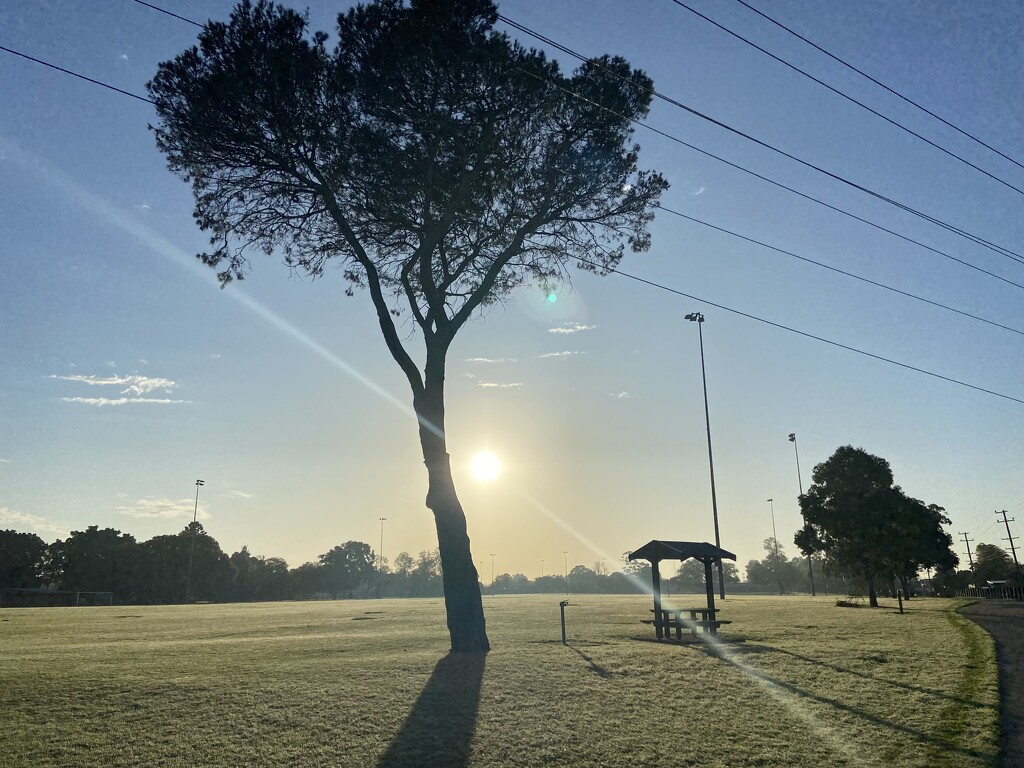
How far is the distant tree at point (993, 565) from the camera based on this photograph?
314 feet

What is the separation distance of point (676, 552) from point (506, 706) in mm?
13416

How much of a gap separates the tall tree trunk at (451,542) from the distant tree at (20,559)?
11287 centimetres

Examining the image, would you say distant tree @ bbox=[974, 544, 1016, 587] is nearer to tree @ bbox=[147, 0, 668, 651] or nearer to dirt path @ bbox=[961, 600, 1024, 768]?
dirt path @ bbox=[961, 600, 1024, 768]

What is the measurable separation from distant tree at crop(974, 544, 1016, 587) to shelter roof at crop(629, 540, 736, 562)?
88.5m

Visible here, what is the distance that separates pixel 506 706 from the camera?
1058 centimetres

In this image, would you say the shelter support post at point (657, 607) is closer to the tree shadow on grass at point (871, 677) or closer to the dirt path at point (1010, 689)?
the tree shadow on grass at point (871, 677)

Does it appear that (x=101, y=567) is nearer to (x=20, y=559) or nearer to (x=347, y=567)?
(x=20, y=559)

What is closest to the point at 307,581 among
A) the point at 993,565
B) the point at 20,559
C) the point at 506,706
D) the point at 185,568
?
the point at 185,568

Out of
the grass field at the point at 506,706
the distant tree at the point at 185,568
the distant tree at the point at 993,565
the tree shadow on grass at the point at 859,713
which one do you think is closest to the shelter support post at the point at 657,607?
the grass field at the point at 506,706

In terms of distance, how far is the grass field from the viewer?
328 inches

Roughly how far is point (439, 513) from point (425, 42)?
12.5 metres

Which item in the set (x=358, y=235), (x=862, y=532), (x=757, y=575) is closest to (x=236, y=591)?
(x=862, y=532)

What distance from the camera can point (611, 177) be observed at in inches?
771

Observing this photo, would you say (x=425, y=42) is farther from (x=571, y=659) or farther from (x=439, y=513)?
(x=571, y=659)
